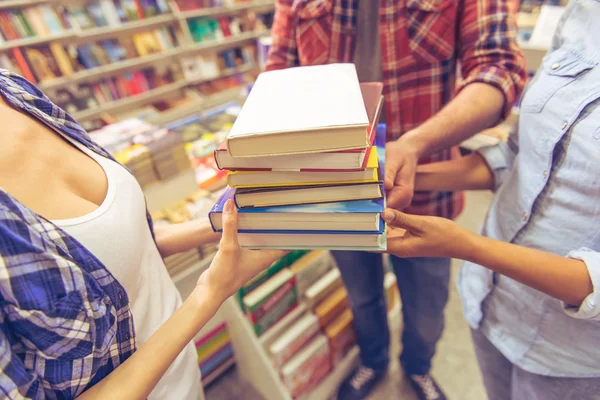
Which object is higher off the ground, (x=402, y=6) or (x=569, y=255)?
(x=402, y=6)

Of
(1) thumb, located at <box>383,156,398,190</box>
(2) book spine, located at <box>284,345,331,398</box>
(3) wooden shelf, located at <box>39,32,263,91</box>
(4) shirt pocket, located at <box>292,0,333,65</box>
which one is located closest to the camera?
(1) thumb, located at <box>383,156,398,190</box>

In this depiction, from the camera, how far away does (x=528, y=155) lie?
69cm

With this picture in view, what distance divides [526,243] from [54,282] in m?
0.80

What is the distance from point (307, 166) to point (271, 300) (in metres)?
0.83

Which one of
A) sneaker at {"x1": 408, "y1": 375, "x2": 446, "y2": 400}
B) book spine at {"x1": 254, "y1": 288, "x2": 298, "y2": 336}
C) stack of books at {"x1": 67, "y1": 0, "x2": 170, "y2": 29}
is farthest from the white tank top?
stack of books at {"x1": 67, "y1": 0, "x2": 170, "y2": 29}

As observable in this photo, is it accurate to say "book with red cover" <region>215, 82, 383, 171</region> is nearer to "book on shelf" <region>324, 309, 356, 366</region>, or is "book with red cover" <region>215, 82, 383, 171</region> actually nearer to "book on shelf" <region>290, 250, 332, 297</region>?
"book on shelf" <region>290, 250, 332, 297</region>

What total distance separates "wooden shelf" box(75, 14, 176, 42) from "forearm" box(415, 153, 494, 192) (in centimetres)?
326

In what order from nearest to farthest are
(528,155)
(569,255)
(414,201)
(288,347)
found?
(569,255) → (528,155) → (414,201) → (288,347)

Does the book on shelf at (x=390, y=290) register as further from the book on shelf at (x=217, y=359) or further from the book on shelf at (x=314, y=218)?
the book on shelf at (x=314, y=218)

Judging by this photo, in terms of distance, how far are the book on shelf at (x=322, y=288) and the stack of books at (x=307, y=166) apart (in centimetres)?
78

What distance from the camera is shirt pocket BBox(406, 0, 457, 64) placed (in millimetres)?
839

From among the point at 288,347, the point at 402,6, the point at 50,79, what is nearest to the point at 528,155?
the point at 402,6

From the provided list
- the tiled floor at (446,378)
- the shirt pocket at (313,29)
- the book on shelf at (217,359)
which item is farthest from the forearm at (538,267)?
the book on shelf at (217,359)

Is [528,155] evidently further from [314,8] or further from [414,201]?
[314,8]
